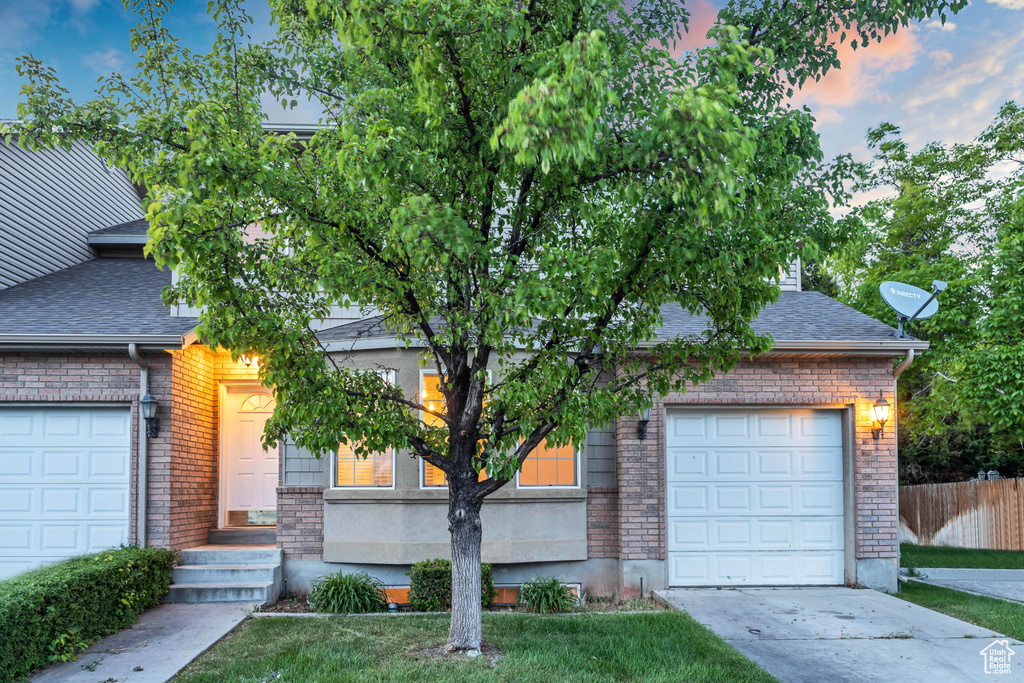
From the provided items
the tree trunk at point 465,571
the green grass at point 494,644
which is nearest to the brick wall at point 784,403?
the green grass at point 494,644

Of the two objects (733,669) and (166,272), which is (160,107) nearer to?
(166,272)

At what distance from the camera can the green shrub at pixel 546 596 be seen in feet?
28.7

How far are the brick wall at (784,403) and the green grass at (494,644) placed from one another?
1.58 meters

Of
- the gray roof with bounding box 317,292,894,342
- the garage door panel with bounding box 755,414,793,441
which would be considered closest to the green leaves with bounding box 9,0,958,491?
the gray roof with bounding box 317,292,894,342

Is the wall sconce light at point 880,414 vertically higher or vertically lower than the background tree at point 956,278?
lower

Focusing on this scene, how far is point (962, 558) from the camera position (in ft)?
48.1

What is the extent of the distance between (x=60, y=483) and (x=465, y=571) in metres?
5.73

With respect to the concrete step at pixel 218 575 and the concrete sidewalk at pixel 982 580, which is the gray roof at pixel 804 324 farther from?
the concrete step at pixel 218 575

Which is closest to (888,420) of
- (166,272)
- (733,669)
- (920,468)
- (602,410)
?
(733,669)

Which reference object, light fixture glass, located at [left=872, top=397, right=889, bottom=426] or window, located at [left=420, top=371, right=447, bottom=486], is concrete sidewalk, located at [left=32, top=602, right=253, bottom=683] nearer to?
window, located at [left=420, top=371, right=447, bottom=486]

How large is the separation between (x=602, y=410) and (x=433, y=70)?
280 cm

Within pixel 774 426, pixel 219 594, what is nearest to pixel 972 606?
pixel 774 426

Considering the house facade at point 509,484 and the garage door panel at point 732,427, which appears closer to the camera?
the house facade at point 509,484
